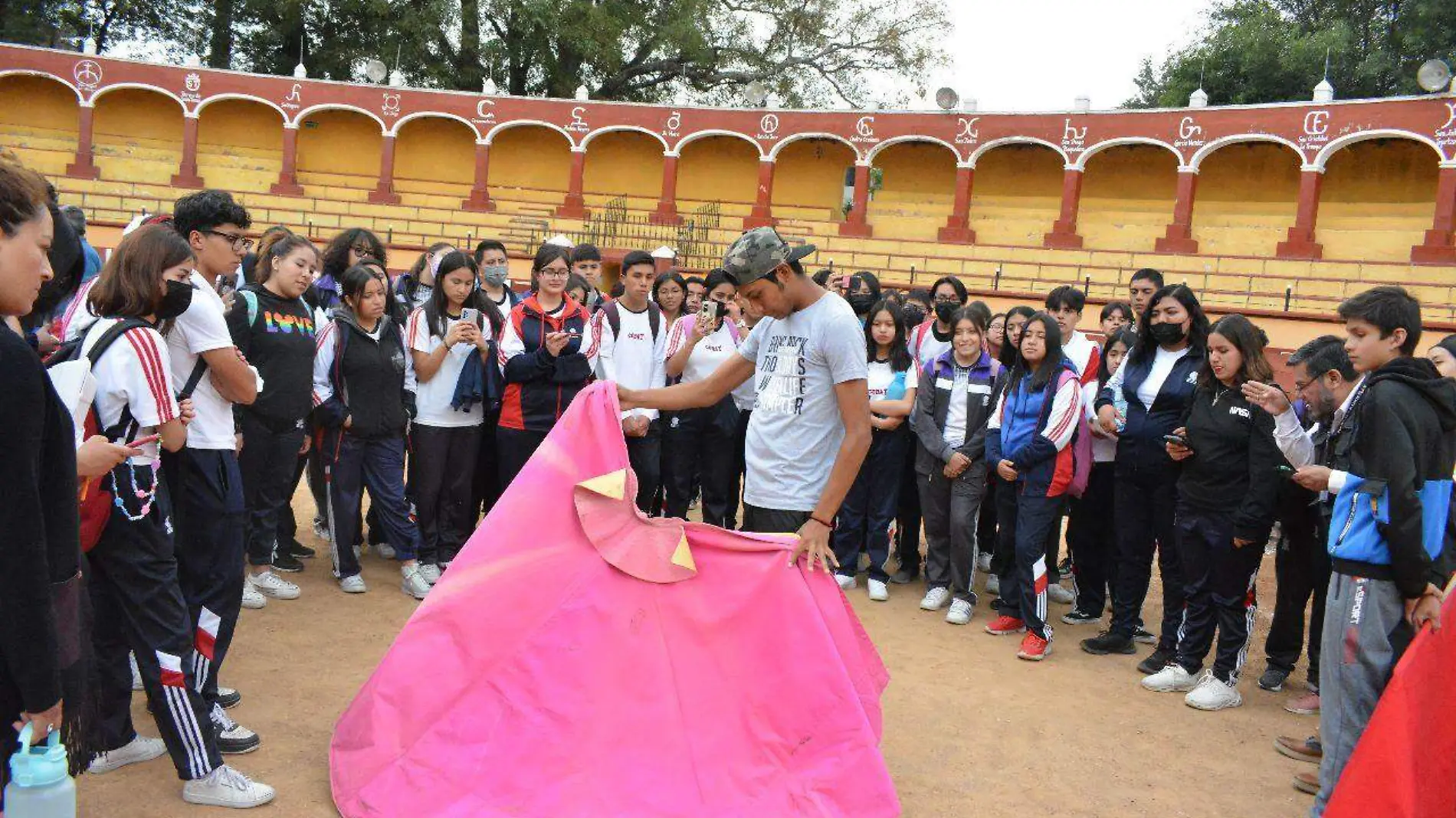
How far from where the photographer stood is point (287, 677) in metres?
4.98

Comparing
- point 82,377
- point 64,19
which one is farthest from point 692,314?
point 64,19

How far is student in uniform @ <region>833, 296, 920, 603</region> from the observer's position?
24.6 ft

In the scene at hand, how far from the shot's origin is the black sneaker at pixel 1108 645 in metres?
6.45

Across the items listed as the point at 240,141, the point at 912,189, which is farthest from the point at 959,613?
the point at 240,141

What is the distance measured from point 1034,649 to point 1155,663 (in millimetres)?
655

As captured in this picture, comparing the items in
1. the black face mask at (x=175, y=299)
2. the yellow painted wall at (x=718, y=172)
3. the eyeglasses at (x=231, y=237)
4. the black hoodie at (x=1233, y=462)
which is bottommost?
the black hoodie at (x=1233, y=462)

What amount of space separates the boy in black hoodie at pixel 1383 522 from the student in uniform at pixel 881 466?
352cm

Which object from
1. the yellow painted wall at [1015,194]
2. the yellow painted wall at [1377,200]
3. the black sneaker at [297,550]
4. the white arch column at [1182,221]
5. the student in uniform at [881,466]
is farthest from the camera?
the yellow painted wall at [1015,194]

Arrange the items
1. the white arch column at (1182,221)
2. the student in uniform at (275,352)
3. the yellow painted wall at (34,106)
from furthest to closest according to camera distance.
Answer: the yellow painted wall at (34,106) → the white arch column at (1182,221) → the student in uniform at (275,352)

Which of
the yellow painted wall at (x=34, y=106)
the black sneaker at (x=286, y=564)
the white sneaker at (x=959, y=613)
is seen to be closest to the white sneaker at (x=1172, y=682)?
the white sneaker at (x=959, y=613)

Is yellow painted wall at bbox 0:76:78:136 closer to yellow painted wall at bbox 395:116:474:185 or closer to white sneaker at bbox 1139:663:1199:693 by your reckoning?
yellow painted wall at bbox 395:116:474:185

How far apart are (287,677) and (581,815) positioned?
82.6 inches

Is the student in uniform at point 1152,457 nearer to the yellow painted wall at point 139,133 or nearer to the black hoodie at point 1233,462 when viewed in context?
the black hoodie at point 1233,462

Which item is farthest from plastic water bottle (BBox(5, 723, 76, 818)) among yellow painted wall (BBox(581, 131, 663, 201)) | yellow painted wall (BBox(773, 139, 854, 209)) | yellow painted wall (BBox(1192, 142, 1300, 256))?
yellow painted wall (BBox(581, 131, 663, 201))
